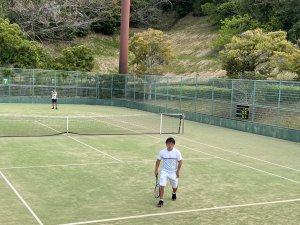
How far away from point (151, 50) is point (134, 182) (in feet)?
129

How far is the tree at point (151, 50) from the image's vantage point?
50.1 metres

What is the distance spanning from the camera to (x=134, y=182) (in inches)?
506

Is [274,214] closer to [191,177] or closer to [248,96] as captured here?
[191,177]

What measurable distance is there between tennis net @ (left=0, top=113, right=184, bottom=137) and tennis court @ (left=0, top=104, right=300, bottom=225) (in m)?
1.24

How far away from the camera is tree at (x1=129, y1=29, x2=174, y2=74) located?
50.1 meters

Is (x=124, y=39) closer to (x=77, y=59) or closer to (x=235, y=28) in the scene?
(x=77, y=59)

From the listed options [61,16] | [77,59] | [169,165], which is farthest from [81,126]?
[61,16]

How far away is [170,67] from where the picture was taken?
70188 millimetres

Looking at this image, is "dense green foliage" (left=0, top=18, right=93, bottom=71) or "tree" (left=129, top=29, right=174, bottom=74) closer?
"dense green foliage" (left=0, top=18, right=93, bottom=71)

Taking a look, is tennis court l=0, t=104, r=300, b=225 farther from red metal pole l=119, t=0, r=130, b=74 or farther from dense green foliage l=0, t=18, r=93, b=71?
dense green foliage l=0, t=18, r=93, b=71

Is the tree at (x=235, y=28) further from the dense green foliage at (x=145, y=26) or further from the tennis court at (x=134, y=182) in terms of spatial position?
the tennis court at (x=134, y=182)

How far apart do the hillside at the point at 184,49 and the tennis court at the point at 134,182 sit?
138 ft

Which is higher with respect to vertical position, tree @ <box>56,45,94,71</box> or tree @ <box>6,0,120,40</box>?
tree @ <box>6,0,120,40</box>

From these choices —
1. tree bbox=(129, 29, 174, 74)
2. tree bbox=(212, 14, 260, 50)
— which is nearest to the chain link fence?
tree bbox=(129, 29, 174, 74)
